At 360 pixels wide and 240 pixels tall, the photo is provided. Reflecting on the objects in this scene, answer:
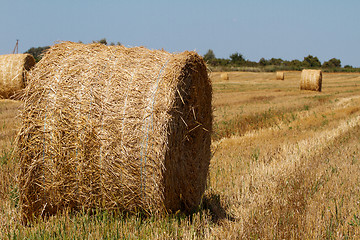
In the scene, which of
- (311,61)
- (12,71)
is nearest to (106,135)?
(12,71)

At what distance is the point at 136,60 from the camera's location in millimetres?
4547

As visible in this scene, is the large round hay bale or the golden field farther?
the large round hay bale

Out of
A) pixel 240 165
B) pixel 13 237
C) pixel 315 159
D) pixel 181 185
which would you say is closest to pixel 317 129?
pixel 315 159

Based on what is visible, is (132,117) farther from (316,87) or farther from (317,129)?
(316,87)

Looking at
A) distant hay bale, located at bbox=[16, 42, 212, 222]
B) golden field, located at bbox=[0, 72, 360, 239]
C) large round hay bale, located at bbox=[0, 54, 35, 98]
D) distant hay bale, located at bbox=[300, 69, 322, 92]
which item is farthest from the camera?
distant hay bale, located at bbox=[300, 69, 322, 92]

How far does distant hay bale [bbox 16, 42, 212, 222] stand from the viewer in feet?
13.3

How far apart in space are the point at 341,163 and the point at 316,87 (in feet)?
69.3

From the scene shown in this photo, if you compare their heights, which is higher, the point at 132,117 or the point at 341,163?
the point at 132,117

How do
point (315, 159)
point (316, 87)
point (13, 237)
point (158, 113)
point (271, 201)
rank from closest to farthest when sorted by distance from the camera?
point (13, 237)
point (158, 113)
point (271, 201)
point (315, 159)
point (316, 87)

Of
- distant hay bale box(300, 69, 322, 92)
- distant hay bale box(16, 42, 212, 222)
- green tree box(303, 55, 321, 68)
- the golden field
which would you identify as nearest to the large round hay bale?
the golden field

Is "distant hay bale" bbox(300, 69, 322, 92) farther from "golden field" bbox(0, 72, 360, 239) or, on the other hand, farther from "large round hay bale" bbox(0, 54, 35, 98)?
"large round hay bale" bbox(0, 54, 35, 98)

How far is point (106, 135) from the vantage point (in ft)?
13.5

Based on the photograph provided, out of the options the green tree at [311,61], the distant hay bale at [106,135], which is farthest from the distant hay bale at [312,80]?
the green tree at [311,61]

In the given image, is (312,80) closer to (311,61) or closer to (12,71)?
(12,71)
